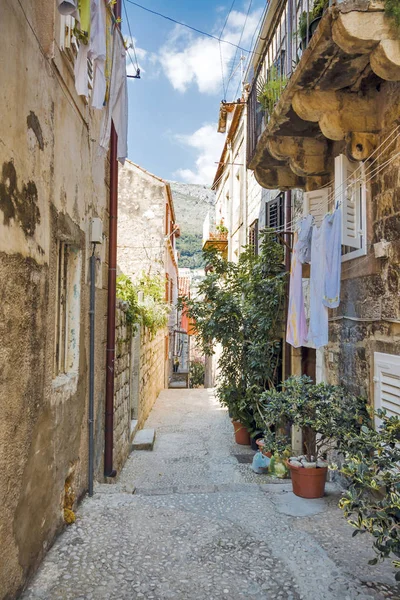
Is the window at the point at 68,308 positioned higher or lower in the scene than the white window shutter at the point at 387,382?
higher

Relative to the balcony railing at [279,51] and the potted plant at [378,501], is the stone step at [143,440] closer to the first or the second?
the balcony railing at [279,51]

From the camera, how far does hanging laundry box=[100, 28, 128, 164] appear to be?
172 inches

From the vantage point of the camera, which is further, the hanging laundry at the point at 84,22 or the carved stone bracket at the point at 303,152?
the carved stone bracket at the point at 303,152

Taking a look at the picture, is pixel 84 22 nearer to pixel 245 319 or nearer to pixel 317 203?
pixel 317 203

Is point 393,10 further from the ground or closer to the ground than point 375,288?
further from the ground

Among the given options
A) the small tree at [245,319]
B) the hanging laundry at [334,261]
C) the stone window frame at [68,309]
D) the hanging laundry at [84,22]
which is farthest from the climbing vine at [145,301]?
the hanging laundry at [84,22]

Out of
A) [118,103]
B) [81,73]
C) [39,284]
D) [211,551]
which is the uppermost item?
[118,103]

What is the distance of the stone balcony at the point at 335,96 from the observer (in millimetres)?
3293

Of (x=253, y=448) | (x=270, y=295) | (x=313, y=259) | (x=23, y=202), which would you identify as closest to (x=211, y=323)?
(x=270, y=295)

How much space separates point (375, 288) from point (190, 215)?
67972 millimetres

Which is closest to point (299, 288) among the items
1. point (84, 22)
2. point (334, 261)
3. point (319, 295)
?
point (319, 295)

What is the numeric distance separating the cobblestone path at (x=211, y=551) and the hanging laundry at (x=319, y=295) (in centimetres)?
168

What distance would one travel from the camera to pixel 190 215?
7069 centimetres

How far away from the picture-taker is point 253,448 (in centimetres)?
821
